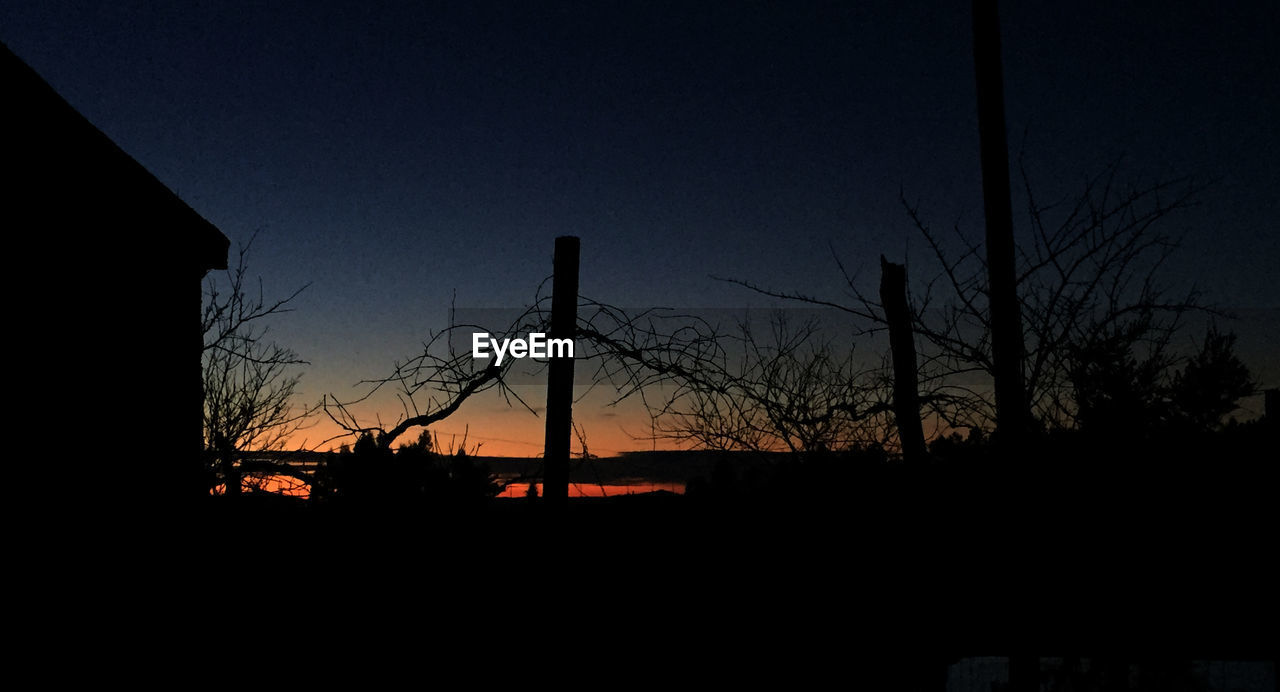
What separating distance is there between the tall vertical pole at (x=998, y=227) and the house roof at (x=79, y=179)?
19.5 feet

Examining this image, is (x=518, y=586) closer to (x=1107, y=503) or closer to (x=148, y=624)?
(x=148, y=624)

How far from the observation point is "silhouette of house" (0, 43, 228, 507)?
17.0 feet

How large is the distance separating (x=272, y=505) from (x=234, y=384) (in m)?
9.27

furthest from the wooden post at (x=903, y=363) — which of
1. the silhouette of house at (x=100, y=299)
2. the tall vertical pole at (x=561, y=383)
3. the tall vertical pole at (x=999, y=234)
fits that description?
the silhouette of house at (x=100, y=299)

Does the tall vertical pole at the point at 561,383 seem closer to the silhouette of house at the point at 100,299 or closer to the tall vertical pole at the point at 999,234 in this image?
the tall vertical pole at the point at 999,234

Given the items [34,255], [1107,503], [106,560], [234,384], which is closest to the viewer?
[34,255]

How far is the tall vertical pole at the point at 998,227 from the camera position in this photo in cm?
597

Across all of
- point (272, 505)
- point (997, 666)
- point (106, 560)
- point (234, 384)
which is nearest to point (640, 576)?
point (997, 666)

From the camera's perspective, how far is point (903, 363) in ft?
25.5

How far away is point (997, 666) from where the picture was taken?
5863 mm

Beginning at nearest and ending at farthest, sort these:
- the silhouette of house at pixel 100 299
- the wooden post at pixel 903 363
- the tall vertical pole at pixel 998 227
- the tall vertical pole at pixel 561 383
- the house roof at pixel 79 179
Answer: the house roof at pixel 79 179 < the silhouette of house at pixel 100 299 < the tall vertical pole at pixel 561 383 < the tall vertical pole at pixel 998 227 < the wooden post at pixel 903 363

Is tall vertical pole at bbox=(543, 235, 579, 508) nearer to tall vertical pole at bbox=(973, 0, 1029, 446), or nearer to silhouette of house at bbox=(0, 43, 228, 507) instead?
tall vertical pole at bbox=(973, 0, 1029, 446)

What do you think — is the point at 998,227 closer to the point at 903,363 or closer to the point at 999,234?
the point at 999,234

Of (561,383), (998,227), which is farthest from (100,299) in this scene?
(998,227)
